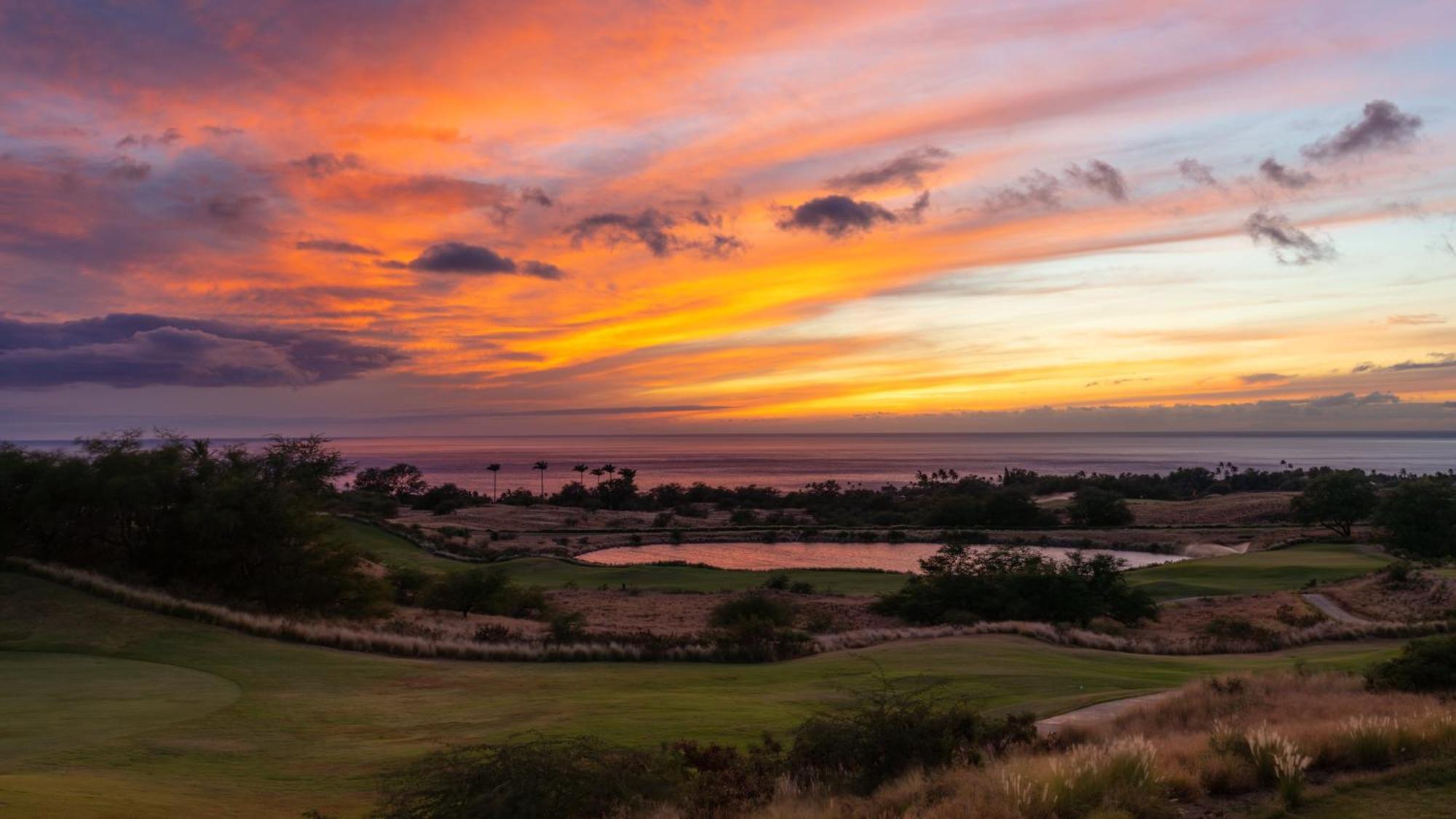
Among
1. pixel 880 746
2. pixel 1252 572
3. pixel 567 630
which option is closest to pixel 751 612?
pixel 567 630

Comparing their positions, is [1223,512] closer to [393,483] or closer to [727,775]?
[727,775]

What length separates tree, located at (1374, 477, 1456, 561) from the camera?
1716 inches

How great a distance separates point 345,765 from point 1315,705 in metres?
12.2

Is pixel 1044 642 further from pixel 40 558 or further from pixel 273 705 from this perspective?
pixel 40 558

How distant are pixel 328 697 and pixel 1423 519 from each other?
2033 inches

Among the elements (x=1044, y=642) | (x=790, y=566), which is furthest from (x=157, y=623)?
(x=790, y=566)

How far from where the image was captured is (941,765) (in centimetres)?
931

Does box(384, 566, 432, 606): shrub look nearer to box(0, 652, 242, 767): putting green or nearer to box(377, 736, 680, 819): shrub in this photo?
box(0, 652, 242, 767): putting green

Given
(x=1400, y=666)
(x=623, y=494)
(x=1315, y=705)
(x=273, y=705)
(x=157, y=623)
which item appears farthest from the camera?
(x=623, y=494)

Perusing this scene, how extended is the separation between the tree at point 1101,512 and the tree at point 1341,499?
2022cm

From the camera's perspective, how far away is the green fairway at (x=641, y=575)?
44438 mm

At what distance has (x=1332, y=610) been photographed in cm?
3120

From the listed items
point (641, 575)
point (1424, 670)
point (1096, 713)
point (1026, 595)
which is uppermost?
point (1424, 670)

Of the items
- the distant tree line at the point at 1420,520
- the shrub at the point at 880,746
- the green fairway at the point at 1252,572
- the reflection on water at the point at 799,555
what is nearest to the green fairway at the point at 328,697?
the shrub at the point at 880,746
